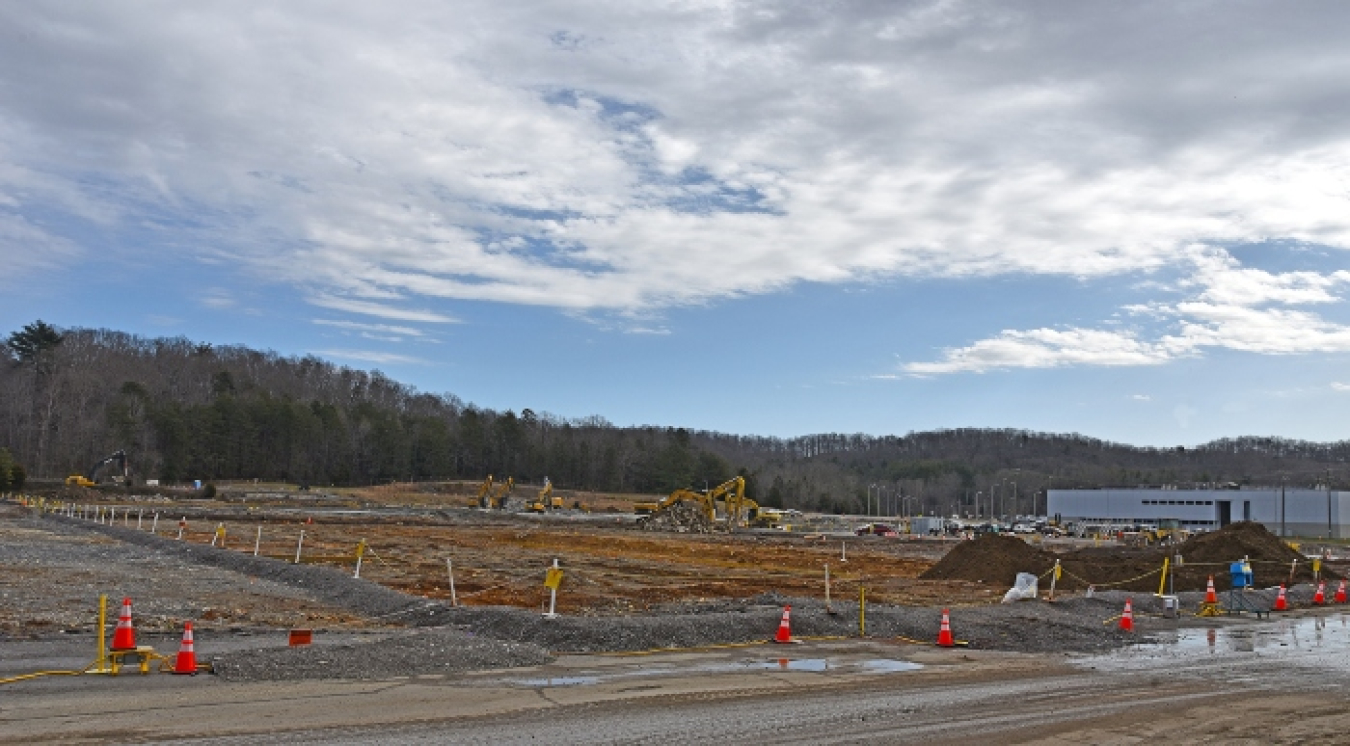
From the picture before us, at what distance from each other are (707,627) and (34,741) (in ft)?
35.6

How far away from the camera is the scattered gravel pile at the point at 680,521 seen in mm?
79000

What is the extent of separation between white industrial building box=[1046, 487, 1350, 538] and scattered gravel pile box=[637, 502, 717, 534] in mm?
54700

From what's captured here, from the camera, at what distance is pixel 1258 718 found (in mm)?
12312

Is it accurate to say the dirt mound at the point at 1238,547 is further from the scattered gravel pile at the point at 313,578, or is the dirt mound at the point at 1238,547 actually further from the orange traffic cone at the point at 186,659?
the orange traffic cone at the point at 186,659

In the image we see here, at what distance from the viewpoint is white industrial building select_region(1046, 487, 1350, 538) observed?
4675 inches

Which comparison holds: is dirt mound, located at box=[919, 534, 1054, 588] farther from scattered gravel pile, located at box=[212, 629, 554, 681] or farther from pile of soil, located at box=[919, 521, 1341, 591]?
scattered gravel pile, located at box=[212, 629, 554, 681]

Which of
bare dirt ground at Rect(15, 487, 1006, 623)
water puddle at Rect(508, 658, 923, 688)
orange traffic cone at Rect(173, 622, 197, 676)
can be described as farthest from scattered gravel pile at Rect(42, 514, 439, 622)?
water puddle at Rect(508, 658, 923, 688)

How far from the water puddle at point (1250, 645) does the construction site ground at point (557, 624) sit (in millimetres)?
171

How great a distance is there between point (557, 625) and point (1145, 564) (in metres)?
26.8

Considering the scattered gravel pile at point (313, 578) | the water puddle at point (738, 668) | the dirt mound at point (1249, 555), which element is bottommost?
the scattered gravel pile at point (313, 578)

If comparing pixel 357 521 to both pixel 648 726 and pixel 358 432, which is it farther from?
pixel 358 432

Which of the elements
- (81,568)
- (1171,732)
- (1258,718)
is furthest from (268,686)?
(81,568)

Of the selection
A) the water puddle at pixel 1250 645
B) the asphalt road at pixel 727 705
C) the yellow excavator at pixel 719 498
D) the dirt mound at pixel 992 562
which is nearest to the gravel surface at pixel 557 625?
the water puddle at pixel 1250 645

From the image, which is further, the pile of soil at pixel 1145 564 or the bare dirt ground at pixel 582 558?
the pile of soil at pixel 1145 564
